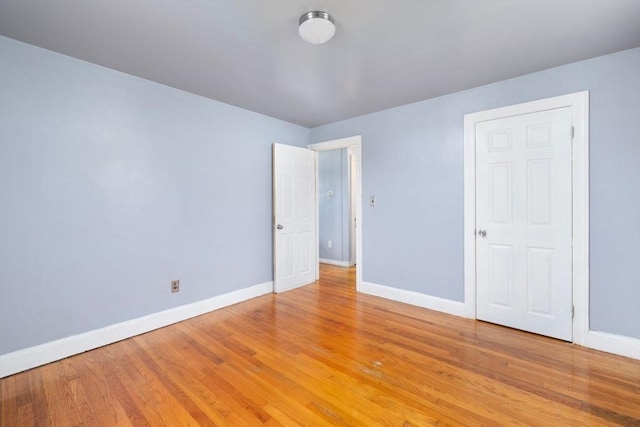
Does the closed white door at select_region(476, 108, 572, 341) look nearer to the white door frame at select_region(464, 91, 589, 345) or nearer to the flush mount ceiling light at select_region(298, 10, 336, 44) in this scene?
the white door frame at select_region(464, 91, 589, 345)

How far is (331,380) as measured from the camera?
1940mm

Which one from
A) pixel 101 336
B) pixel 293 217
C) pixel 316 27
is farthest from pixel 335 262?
pixel 316 27

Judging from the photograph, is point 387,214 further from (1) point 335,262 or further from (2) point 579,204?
(1) point 335,262

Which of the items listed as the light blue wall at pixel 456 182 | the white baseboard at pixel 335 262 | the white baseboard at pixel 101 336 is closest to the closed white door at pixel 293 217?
the light blue wall at pixel 456 182

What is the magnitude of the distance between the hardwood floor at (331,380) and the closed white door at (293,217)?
1192mm

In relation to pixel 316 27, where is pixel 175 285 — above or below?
below

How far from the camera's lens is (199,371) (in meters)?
2.06

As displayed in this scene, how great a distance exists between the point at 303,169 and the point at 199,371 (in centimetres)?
287

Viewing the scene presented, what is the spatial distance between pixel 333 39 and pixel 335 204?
359 centimetres

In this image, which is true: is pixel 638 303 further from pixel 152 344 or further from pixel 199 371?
pixel 152 344

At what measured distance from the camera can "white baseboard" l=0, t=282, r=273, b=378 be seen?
2.04 m

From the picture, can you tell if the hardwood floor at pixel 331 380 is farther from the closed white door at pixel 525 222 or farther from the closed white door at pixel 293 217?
the closed white door at pixel 293 217

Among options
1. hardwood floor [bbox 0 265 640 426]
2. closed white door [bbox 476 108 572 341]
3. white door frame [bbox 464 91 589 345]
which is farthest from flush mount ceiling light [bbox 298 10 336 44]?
hardwood floor [bbox 0 265 640 426]

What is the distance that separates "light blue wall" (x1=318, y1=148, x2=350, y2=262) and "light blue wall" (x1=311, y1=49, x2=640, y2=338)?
114 centimetres
